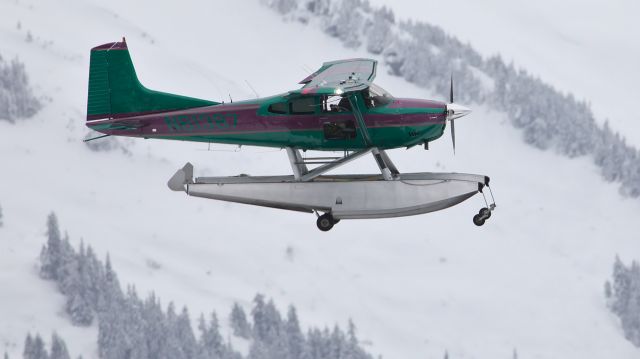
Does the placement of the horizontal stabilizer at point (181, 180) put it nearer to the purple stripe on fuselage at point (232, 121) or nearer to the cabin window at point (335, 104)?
the purple stripe on fuselage at point (232, 121)

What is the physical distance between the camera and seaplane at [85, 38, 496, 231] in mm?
49781

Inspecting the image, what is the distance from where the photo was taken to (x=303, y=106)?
5019 centimetres

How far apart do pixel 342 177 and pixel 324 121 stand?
2.31 metres

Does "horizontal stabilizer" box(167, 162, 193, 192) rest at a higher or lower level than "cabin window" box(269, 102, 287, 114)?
lower

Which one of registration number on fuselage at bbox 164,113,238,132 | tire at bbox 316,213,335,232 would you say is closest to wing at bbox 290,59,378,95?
registration number on fuselage at bbox 164,113,238,132

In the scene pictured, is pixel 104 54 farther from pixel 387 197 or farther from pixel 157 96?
pixel 387 197

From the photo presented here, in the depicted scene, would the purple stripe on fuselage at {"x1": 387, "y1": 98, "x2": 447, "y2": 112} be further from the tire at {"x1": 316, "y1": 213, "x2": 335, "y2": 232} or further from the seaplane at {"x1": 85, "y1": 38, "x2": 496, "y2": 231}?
the tire at {"x1": 316, "y1": 213, "x2": 335, "y2": 232}

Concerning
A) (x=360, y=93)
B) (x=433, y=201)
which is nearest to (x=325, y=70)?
(x=360, y=93)

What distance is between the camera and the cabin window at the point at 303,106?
5009 cm

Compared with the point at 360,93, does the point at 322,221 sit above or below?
below

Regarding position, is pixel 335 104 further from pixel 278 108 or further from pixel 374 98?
pixel 278 108

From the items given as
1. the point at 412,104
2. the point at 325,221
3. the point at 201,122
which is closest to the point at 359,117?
the point at 412,104

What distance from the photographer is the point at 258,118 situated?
167 feet

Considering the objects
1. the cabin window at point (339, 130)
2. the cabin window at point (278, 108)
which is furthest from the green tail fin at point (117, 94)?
the cabin window at point (339, 130)
